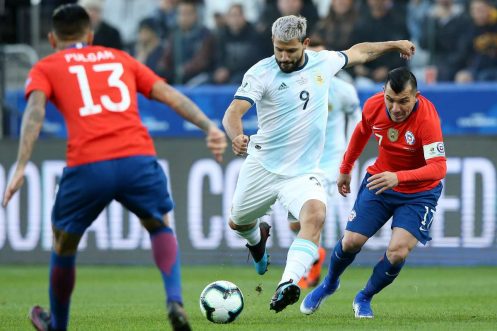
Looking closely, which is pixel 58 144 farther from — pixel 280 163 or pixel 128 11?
pixel 280 163

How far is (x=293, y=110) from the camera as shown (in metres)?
9.77

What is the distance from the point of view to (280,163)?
9883mm

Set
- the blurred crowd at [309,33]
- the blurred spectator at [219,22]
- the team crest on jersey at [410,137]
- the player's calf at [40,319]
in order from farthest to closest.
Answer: the blurred spectator at [219,22]
the blurred crowd at [309,33]
the team crest on jersey at [410,137]
the player's calf at [40,319]

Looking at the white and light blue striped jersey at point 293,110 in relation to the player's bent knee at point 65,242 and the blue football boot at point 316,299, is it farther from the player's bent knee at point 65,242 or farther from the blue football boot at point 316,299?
the player's bent knee at point 65,242

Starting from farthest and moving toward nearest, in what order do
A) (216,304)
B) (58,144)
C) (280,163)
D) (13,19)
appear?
(13,19)
(58,144)
(280,163)
(216,304)

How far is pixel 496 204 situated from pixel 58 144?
6364mm

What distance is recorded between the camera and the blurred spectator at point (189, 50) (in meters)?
18.4

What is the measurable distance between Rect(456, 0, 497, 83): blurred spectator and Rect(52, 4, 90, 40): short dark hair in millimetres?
11558

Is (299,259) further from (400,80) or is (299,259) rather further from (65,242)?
(65,242)

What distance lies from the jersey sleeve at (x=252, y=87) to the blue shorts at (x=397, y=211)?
1.22 metres

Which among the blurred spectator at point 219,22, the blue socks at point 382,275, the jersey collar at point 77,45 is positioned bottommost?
the blue socks at point 382,275

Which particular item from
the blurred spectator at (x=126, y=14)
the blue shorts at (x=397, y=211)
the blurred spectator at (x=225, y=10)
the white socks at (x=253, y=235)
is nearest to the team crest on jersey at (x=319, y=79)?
the blue shorts at (x=397, y=211)

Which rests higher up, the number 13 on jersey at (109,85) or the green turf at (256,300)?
the number 13 on jersey at (109,85)

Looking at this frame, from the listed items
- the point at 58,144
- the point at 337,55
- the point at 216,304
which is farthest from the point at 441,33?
the point at 216,304
